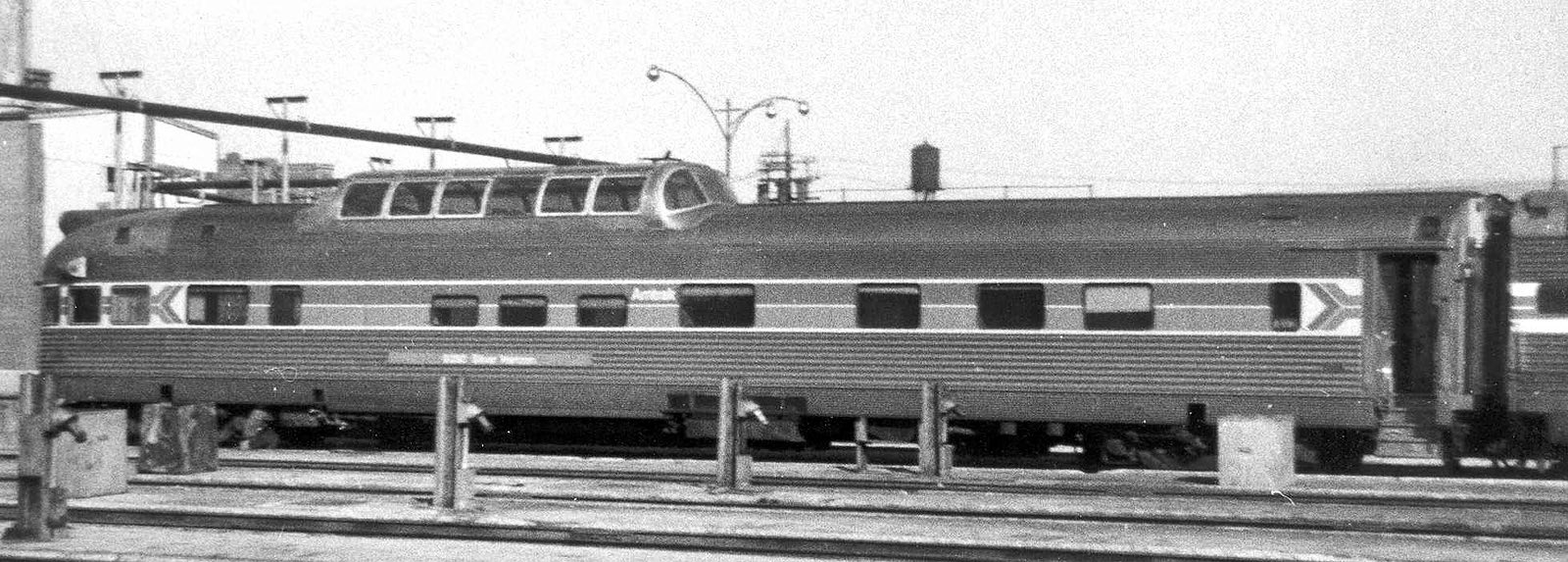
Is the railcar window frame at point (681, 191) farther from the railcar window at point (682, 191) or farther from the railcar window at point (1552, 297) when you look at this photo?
the railcar window at point (1552, 297)

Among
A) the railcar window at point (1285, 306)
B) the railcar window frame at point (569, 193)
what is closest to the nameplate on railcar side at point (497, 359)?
the railcar window frame at point (569, 193)

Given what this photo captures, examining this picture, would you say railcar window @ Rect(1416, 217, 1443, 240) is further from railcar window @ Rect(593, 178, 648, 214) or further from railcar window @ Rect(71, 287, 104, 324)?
railcar window @ Rect(71, 287, 104, 324)

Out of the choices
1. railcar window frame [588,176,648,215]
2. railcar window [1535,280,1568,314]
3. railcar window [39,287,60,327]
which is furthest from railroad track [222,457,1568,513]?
railcar window [39,287,60,327]

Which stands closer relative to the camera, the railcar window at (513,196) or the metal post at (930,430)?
the metal post at (930,430)

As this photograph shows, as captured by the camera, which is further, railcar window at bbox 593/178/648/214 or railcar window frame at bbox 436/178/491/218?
railcar window frame at bbox 436/178/491/218

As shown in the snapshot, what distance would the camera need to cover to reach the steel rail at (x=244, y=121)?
112ft

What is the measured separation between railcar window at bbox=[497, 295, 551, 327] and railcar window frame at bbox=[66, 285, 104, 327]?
6772 millimetres

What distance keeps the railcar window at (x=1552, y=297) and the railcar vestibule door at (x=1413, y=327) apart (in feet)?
4.29

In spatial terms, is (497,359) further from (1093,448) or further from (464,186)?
(1093,448)

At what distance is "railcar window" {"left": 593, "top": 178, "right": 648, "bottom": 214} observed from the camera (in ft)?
76.8

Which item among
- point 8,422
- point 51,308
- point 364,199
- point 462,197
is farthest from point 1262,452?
point 8,422

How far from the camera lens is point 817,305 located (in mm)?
22094

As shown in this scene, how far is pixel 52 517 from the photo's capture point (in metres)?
13.3

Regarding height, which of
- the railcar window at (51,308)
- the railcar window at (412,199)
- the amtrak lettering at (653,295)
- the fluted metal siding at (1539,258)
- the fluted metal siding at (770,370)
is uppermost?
the railcar window at (412,199)
